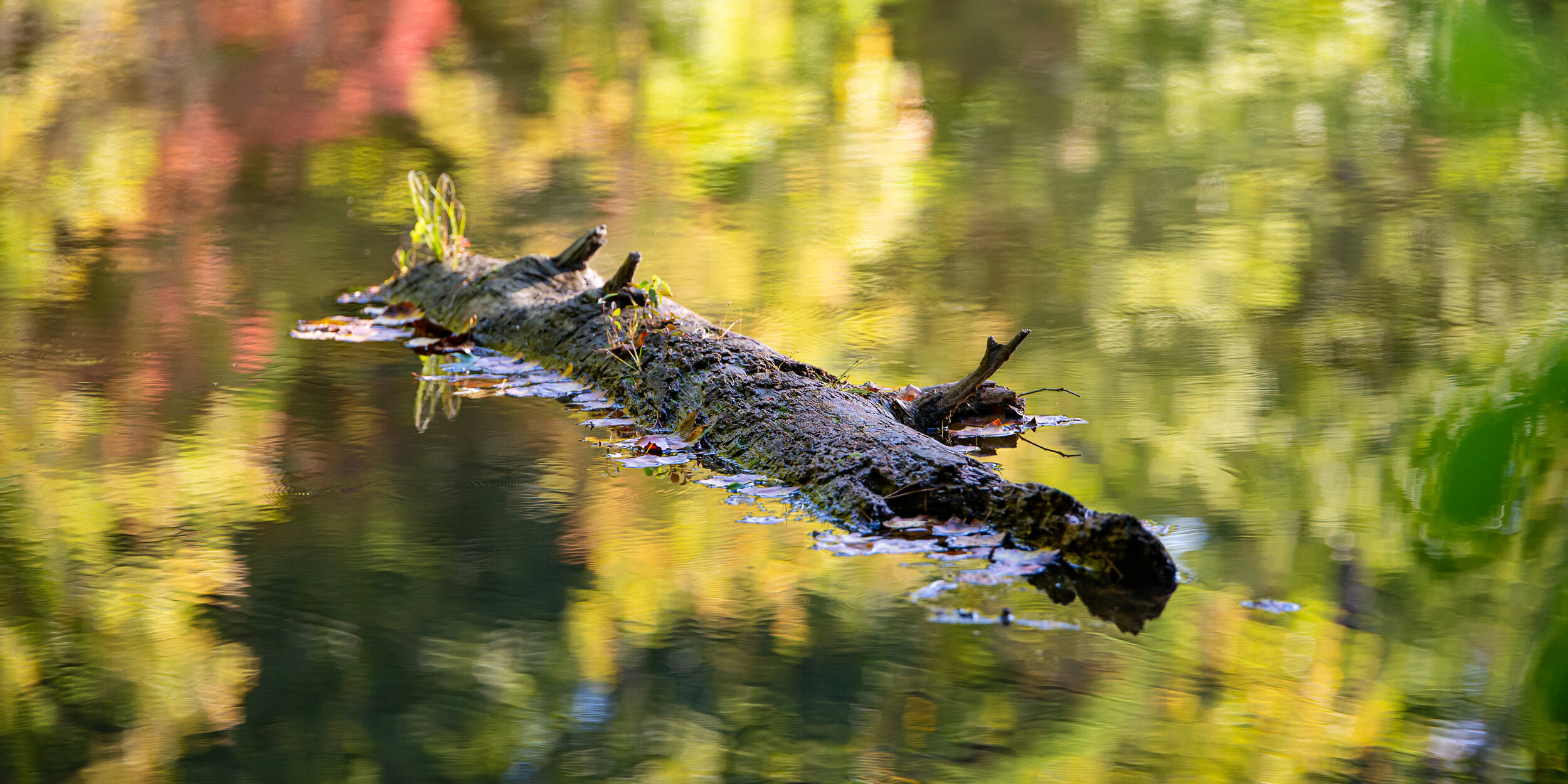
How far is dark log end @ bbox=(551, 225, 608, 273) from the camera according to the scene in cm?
509

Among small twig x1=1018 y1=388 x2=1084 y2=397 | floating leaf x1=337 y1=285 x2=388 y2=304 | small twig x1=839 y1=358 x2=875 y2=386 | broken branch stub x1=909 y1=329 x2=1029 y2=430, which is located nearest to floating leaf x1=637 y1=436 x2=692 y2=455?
small twig x1=839 y1=358 x2=875 y2=386

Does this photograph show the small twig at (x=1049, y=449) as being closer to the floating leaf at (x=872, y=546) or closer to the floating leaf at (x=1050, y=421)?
the floating leaf at (x=1050, y=421)

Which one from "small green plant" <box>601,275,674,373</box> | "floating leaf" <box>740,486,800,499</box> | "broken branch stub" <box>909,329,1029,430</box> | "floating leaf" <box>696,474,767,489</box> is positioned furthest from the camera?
"small green plant" <box>601,275,674,373</box>

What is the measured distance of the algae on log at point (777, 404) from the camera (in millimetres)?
3088

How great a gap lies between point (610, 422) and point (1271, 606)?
2.09 m

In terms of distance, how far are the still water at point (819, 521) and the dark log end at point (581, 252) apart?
0.64m

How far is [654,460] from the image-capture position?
12.8 ft

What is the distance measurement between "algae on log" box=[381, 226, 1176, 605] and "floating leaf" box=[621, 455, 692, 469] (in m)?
0.08

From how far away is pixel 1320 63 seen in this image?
1120 cm

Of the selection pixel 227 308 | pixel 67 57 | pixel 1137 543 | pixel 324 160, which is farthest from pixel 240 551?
pixel 67 57

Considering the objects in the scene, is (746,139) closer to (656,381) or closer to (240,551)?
(656,381)

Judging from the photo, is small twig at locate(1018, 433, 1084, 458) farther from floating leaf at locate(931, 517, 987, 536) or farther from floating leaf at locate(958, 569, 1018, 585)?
floating leaf at locate(958, 569, 1018, 585)

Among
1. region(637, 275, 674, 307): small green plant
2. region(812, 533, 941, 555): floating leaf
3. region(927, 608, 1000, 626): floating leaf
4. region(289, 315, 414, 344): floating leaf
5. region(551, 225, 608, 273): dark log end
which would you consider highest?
region(551, 225, 608, 273): dark log end

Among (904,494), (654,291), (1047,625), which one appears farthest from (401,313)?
(1047,625)
